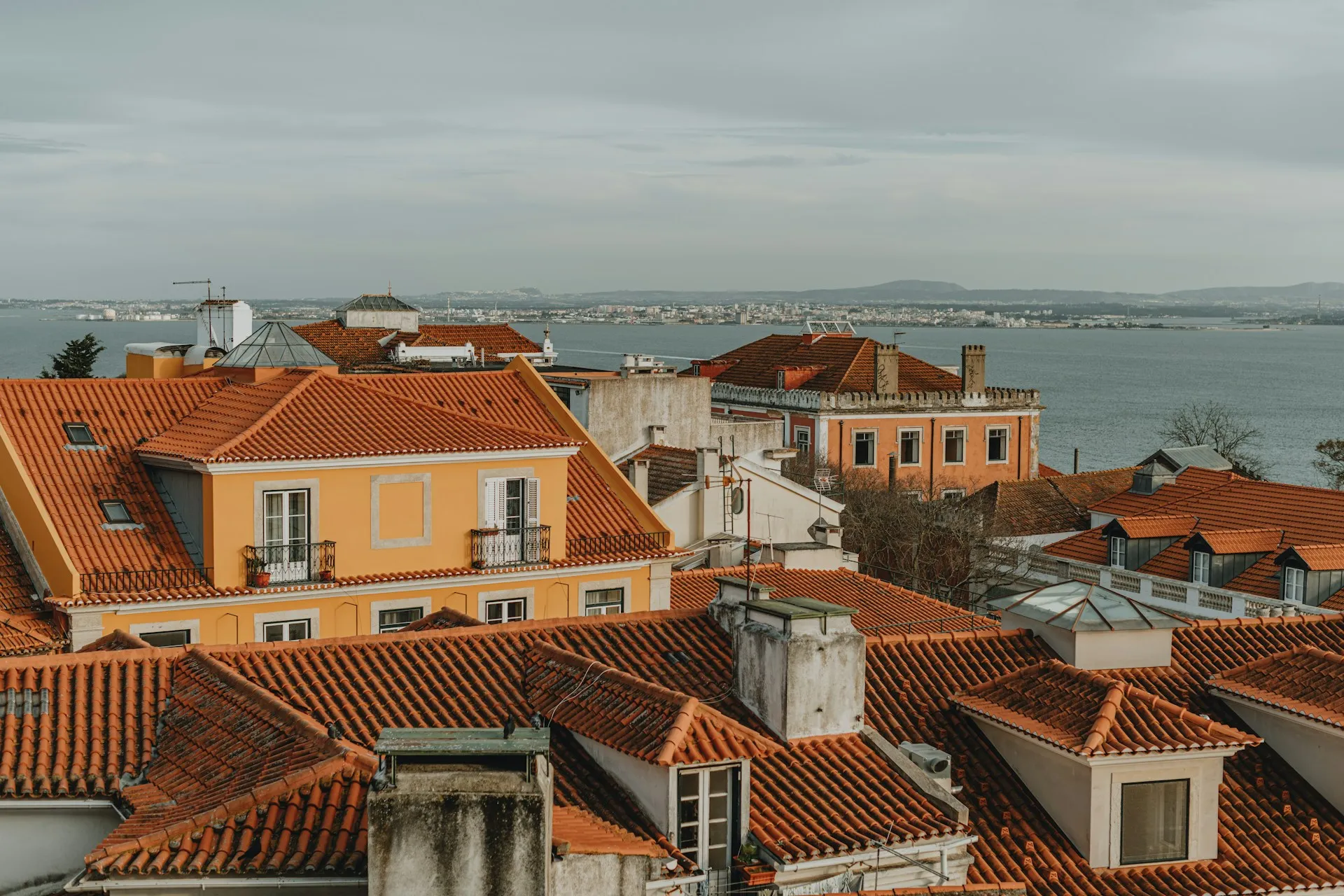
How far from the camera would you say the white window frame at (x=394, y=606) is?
24.5 metres

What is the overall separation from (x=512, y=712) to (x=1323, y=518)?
92.4ft

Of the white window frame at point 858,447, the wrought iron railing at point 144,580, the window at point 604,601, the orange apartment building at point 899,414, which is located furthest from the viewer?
the white window frame at point 858,447

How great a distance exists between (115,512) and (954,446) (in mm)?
46525

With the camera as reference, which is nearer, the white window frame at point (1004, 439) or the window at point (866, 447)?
the window at point (866, 447)

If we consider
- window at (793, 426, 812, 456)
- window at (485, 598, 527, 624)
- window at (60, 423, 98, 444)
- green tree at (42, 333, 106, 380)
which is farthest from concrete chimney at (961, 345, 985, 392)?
window at (60, 423, 98, 444)

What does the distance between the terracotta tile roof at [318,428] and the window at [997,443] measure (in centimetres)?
4239

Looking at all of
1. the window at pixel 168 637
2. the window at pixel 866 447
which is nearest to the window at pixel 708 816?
the window at pixel 168 637

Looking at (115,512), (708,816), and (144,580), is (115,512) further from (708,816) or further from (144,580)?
(708,816)

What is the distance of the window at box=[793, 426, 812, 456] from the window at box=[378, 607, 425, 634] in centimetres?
3831

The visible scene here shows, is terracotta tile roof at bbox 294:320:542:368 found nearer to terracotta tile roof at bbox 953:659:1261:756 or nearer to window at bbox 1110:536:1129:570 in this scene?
window at bbox 1110:536:1129:570

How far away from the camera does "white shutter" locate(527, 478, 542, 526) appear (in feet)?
84.4

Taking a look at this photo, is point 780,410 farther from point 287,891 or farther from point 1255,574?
point 287,891

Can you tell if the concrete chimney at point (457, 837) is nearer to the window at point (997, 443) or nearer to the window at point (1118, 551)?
the window at point (1118, 551)

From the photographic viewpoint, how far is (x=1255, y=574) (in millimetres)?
34812
